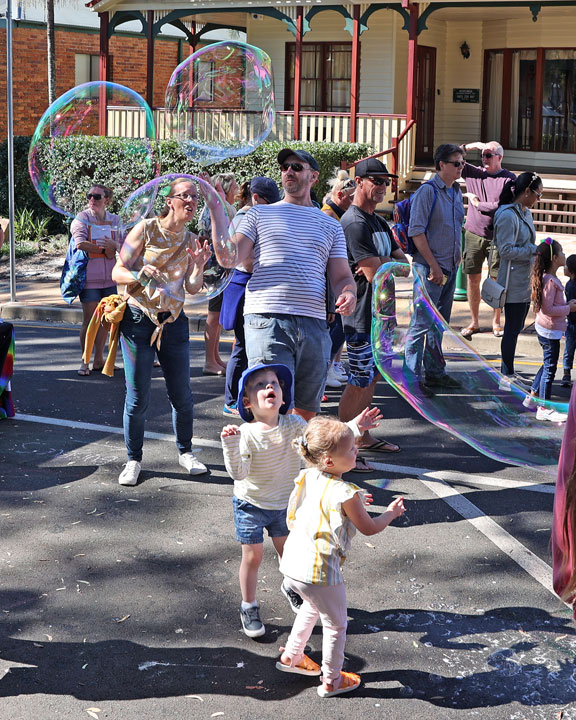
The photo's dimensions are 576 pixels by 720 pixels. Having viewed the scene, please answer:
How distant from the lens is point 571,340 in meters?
8.95

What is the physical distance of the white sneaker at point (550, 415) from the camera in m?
4.80

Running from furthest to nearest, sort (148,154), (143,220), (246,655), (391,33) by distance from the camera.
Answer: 1. (391,33)
2. (148,154)
3. (143,220)
4. (246,655)

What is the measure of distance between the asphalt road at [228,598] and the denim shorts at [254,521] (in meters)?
0.43

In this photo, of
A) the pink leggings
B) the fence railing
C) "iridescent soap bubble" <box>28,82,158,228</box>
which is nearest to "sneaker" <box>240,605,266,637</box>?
the pink leggings

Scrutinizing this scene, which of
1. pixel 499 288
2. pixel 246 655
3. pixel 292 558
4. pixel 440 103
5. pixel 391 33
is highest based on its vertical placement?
pixel 391 33

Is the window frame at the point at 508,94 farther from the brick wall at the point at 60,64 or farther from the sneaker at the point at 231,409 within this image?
the sneaker at the point at 231,409

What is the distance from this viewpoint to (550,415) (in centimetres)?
492

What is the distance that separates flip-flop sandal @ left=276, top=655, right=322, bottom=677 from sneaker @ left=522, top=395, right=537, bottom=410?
5.78 feet

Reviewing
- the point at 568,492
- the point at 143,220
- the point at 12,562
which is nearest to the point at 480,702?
the point at 568,492

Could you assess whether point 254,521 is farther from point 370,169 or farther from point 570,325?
point 570,325

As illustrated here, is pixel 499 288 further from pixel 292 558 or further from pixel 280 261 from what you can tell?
pixel 292 558

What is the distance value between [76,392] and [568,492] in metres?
6.79

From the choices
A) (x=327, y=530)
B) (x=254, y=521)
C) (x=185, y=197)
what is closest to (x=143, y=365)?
(x=185, y=197)

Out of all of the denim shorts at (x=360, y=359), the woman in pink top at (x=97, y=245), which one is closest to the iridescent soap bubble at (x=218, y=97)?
the woman in pink top at (x=97, y=245)
